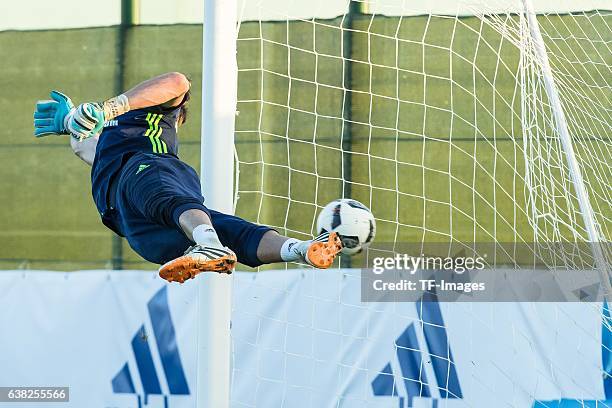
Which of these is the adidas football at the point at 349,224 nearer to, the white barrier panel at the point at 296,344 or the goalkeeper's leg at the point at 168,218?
the goalkeeper's leg at the point at 168,218

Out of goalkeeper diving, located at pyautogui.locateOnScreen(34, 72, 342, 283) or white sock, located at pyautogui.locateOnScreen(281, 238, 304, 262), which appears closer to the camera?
goalkeeper diving, located at pyautogui.locateOnScreen(34, 72, 342, 283)

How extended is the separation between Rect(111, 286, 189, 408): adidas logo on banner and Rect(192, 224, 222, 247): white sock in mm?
3203

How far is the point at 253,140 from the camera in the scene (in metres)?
6.51

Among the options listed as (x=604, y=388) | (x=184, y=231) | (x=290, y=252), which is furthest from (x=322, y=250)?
(x=604, y=388)

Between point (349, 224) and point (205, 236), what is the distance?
1.56ft

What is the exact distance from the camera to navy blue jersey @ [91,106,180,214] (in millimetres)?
3682

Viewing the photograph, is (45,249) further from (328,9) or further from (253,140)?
(328,9)

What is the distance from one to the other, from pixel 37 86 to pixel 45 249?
111 centimetres

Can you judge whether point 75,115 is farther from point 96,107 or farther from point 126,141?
point 126,141

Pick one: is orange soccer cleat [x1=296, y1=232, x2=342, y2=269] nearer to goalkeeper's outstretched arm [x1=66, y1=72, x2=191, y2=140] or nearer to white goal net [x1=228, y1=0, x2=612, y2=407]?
goalkeeper's outstretched arm [x1=66, y1=72, x2=191, y2=140]

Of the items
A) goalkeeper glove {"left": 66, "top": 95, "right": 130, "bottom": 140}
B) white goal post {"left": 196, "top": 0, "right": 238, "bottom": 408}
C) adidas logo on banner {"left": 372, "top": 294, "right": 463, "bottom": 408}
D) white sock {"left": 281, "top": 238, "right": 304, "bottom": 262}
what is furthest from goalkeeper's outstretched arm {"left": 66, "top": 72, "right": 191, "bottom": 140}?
adidas logo on banner {"left": 372, "top": 294, "right": 463, "bottom": 408}

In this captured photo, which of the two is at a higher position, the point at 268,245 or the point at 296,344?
the point at 268,245

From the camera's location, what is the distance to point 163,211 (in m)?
3.25

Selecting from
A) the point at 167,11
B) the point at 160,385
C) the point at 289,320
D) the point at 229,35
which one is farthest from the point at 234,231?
the point at 167,11
